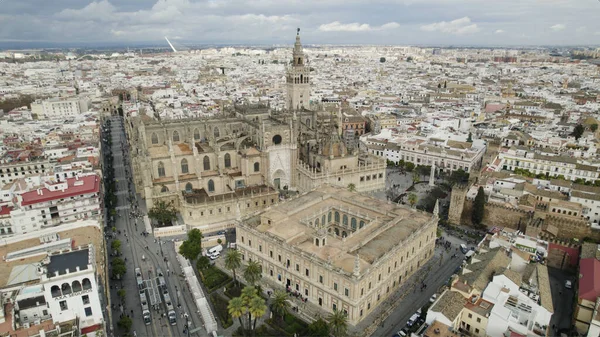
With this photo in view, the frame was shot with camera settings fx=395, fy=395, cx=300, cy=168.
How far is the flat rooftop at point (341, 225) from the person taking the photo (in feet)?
163

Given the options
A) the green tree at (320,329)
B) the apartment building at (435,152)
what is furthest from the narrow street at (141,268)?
the apartment building at (435,152)

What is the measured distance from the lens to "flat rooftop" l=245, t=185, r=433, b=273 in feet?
163

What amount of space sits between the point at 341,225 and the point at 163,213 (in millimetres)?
29920

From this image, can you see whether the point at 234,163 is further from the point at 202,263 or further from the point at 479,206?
the point at 479,206

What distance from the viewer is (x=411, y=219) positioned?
58688 mm

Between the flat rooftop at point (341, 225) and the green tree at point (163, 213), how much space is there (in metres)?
17.5

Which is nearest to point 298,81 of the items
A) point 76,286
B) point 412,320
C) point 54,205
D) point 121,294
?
point 54,205

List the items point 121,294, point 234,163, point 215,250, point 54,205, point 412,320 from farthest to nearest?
point 234,163 < point 54,205 < point 215,250 < point 121,294 < point 412,320

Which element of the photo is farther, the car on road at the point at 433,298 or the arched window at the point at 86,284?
the car on road at the point at 433,298

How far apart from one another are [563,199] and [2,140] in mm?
131246

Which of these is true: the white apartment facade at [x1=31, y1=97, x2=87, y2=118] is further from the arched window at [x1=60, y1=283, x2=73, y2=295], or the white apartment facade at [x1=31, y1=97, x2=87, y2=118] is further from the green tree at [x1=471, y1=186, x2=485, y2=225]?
the green tree at [x1=471, y1=186, x2=485, y2=225]

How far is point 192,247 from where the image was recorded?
56.3 meters

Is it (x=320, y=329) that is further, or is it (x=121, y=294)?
(x=121, y=294)

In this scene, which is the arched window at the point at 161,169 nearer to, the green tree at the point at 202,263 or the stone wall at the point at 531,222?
the green tree at the point at 202,263
